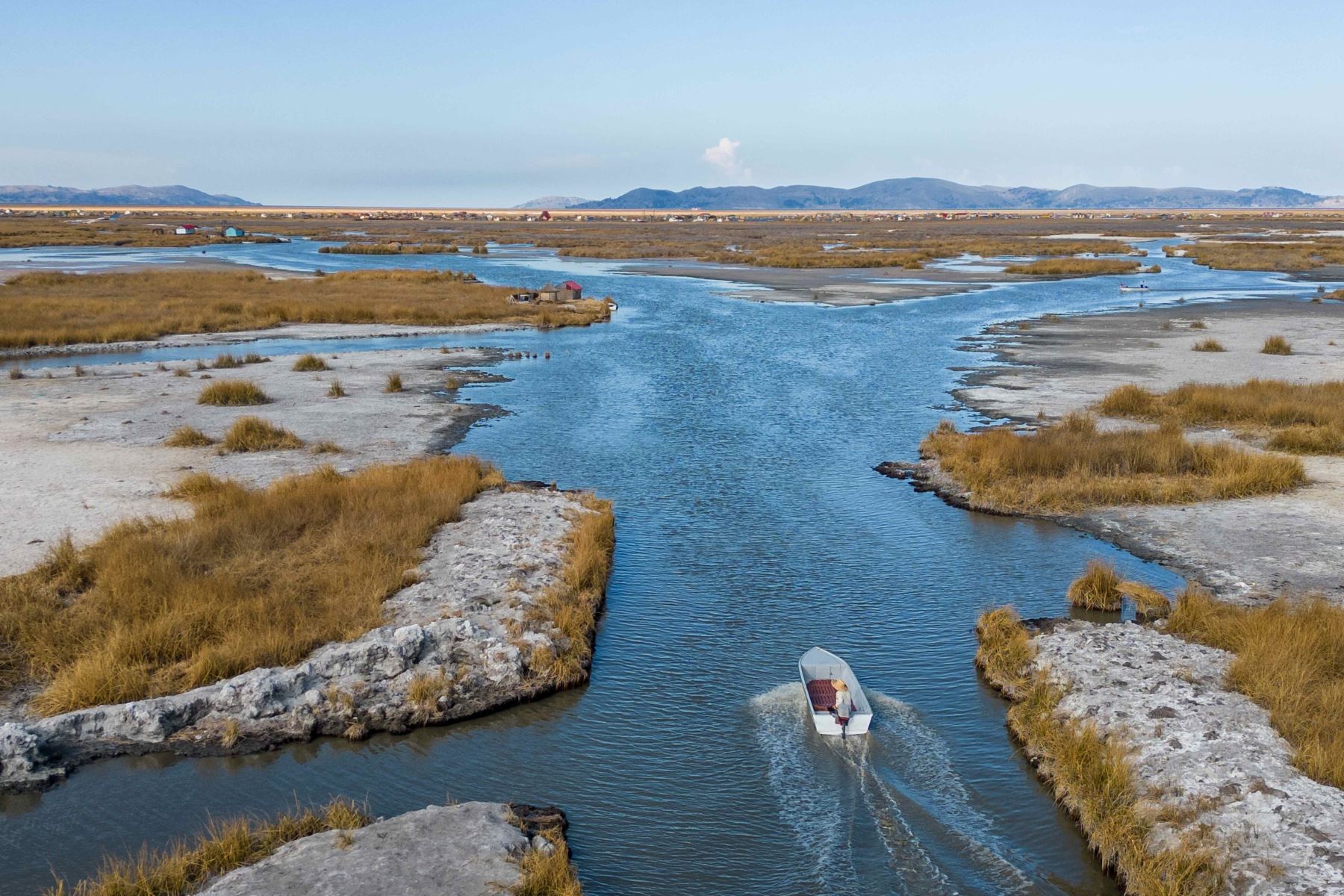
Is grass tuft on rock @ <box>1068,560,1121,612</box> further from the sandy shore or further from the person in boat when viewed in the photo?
the person in boat

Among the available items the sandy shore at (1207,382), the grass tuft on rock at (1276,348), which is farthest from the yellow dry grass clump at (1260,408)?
the grass tuft on rock at (1276,348)

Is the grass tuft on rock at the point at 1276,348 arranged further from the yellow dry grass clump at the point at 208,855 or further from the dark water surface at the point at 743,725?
the yellow dry grass clump at the point at 208,855

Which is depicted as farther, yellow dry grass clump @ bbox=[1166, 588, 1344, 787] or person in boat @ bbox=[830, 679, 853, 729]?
person in boat @ bbox=[830, 679, 853, 729]

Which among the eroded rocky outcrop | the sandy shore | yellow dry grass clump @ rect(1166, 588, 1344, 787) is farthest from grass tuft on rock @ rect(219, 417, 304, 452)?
yellow dry grass clump @ rect(1166, 588, 1344, 787)

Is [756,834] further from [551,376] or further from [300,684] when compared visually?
[551,376]

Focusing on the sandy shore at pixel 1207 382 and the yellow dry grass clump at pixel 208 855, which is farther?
the sandy shore at pixel 1207 382

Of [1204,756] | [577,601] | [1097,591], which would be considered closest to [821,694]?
[1204,756]

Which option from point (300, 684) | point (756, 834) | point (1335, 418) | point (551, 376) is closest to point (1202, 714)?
point (756, 834)
